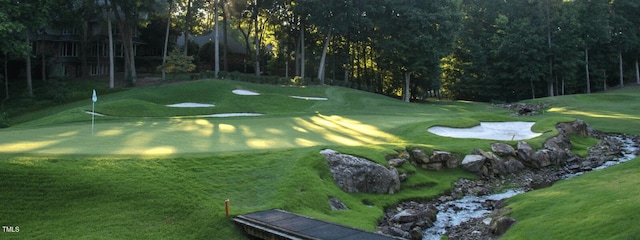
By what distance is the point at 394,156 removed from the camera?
61.3ft

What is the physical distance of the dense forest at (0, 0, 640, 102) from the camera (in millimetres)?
54406

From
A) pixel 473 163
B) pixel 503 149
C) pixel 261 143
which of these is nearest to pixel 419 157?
pixel 473 163

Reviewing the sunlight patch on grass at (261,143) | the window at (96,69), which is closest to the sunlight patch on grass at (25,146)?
the sunlight patch on grass at (261,143)

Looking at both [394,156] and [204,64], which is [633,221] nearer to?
[394,156]

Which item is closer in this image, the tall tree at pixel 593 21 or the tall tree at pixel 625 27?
the tall tree at pixel 593 21

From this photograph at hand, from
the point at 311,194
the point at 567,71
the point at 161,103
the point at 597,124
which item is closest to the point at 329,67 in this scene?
the point at 567,71

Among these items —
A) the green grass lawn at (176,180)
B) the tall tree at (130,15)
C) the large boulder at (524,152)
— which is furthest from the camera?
the tall tree at (130,15)

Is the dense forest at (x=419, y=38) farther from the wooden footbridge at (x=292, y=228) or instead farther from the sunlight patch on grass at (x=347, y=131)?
the wooden footbridge at (x=292, y=228)

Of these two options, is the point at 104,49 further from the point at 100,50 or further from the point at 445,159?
the point at 445,159

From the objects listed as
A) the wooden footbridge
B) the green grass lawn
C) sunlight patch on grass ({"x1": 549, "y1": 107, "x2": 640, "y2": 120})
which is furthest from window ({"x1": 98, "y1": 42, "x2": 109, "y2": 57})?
the wooden footbridge

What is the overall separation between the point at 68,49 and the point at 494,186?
Answer: 5953 cm

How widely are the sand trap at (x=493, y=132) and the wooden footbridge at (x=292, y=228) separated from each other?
601 inches

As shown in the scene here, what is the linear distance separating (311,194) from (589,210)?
280 inches

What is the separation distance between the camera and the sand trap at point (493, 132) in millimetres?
24906
